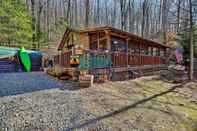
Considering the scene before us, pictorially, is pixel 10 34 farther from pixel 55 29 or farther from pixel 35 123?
pixel 35 123

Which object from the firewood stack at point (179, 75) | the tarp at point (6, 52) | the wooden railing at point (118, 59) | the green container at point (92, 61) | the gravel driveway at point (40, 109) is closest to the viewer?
the gravel driveway at point (40, 109)

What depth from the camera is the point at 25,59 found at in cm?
1712

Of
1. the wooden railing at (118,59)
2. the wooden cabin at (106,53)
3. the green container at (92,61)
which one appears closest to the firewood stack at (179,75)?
the wooden cabin at (106,53)

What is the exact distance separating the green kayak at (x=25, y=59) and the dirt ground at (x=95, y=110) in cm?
776

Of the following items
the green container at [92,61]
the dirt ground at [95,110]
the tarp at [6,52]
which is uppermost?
the tarp at [6,52]

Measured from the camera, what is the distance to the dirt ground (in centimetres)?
604

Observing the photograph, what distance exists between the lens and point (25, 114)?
245 inches

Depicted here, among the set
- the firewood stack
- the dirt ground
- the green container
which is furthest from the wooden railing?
the firewood stack

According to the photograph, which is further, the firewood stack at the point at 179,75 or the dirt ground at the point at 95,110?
the firewood stack at the point at 179,75

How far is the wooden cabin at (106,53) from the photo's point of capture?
10.8 metres

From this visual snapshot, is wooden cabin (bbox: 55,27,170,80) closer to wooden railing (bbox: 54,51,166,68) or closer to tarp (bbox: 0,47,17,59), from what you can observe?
wooden railing (bbox: 54,51,166,68)

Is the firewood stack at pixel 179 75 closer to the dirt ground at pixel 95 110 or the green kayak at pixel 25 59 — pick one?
the dirt ground at pixel 95 110

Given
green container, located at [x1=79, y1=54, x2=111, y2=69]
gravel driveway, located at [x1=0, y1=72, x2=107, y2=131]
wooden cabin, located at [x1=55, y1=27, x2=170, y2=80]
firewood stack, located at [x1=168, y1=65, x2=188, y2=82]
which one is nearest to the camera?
gravel driveway, located at [x1=0, y1=72, x2=107, y2=131]

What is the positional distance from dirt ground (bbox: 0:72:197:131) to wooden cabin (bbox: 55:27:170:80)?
3.82 ft
